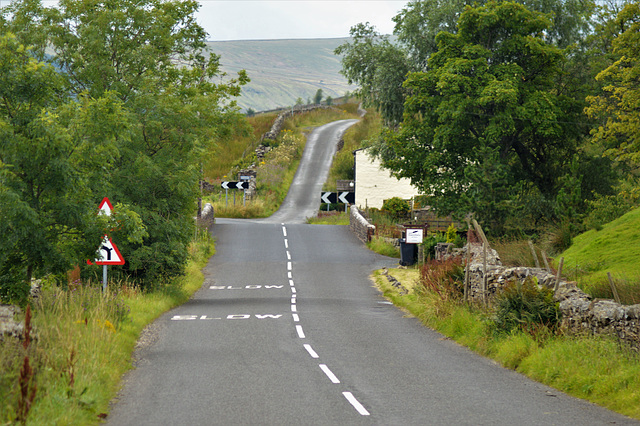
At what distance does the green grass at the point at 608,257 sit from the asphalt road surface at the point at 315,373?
3.82m

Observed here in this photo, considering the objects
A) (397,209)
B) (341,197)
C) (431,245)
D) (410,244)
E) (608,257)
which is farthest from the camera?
(341,197)

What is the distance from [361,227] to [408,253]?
9.25m

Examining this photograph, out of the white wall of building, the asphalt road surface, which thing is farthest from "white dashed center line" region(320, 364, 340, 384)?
the white wall of building

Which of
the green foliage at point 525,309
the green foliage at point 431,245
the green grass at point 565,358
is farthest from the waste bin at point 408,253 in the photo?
the green foliage at point 525,309

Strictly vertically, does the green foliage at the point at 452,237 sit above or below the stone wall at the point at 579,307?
below

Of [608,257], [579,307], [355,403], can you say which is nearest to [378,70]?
[608,257]

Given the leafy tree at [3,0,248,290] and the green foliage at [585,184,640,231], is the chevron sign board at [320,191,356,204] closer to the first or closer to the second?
the green foliage at [585,184,640,231]

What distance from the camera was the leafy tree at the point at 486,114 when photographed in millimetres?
32562

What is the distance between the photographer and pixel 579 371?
1105 centimetres

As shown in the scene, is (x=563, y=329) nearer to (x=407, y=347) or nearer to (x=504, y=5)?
(x=407, y=347)

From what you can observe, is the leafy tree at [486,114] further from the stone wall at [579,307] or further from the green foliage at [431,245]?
the stone wall at [579,307]

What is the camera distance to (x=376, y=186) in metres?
54.4

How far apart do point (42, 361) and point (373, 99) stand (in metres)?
35.3

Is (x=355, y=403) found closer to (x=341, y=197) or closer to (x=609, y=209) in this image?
(x=609, y=209)
